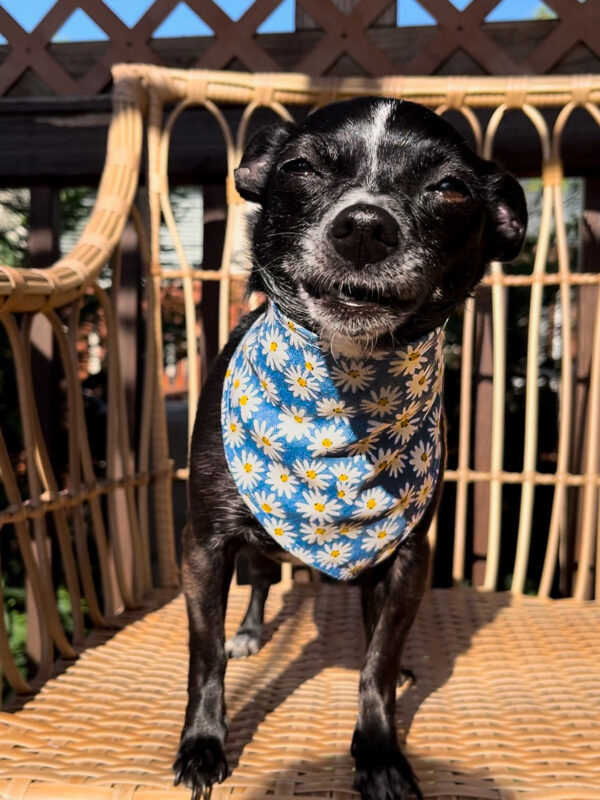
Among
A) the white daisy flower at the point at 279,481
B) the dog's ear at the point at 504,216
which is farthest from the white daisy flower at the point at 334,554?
the dog's ear at the point at 504,216

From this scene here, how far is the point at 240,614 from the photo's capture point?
5.14 feet

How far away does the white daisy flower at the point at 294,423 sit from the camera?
1.06 m

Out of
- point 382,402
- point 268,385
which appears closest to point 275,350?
point 268,385

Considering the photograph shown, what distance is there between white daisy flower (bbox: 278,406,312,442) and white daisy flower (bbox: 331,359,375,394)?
65 mm

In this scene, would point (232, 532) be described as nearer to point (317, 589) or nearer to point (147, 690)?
point (147, 690)

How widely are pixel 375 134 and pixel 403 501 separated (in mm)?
477

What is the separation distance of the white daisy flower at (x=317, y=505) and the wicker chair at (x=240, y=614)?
271 millimetres

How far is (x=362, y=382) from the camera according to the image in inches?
40.8

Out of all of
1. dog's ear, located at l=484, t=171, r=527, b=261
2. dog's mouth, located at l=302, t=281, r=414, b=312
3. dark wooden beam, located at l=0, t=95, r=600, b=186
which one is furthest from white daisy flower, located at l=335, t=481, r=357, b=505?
dark wooden beam, located at l=0, t=95, r=600, b=186

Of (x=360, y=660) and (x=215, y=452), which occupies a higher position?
(x=215, y=452)

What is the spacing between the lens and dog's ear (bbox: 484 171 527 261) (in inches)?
43.6

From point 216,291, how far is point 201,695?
1.13 meters

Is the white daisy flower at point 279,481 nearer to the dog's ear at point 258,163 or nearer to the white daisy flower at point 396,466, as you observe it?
the white daisy flower at point 396,466

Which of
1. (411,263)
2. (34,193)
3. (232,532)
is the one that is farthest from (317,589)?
(34,193)
